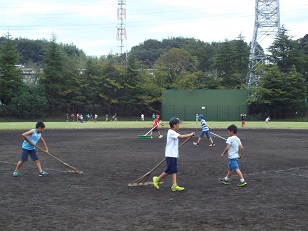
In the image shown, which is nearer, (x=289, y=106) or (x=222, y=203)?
(x=222, y=203)

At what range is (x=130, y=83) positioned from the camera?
72438 millimetres

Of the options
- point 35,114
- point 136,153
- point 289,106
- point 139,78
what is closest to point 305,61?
point 289,106

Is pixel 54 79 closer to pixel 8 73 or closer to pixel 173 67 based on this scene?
pixel 8 73

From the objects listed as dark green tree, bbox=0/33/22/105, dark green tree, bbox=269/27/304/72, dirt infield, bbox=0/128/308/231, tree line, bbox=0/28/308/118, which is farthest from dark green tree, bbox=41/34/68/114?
dirt infield, bbox=0/128/308/231

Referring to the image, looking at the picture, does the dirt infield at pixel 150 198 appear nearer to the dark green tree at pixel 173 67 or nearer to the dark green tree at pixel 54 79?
the dark green tree at pixel 54 79

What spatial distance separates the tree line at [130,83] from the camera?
219 feet

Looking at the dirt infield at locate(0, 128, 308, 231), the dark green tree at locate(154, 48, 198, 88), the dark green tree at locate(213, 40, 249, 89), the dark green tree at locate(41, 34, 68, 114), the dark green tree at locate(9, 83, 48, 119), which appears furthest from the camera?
the dark green tree at locate(213, 40, 249, 89)

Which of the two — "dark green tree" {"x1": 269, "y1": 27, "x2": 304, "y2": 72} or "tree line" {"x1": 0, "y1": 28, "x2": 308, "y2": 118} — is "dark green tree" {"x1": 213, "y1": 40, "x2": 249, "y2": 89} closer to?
"tree line" {"x1": 0, "y1": 28, "x2": 308, "y2": 118}

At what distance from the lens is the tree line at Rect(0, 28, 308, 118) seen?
219 feet

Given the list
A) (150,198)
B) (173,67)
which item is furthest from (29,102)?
(150,198)

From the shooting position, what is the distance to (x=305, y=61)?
72812 mm

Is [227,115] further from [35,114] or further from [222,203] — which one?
[222,203]

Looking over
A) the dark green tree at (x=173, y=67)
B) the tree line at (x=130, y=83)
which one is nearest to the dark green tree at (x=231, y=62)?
the tree line at (x=130, y=83)

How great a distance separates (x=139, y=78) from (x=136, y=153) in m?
55.3
